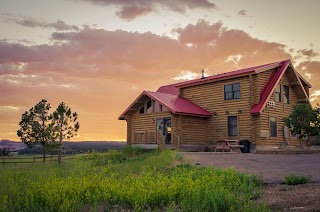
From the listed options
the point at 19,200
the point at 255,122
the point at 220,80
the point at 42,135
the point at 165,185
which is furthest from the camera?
the point at 42,135

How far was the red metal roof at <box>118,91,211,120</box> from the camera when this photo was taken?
28380mm

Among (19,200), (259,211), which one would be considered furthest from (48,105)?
(259,211)

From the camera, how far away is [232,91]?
29125mm

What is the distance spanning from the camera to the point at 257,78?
28062mm

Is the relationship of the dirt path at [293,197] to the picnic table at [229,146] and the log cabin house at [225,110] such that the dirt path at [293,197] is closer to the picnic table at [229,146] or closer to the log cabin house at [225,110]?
the picnic table at [229,146]

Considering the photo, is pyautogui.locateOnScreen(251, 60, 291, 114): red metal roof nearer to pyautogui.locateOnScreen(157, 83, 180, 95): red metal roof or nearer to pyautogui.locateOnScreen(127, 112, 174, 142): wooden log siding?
pyautogui.locateOnScreen(127, 112, 174, 142): wooden log siding

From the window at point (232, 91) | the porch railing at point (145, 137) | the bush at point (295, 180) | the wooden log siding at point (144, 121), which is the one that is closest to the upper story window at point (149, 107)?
the wooden log siding at point (144, 121)

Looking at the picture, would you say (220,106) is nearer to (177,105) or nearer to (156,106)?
(177,105)

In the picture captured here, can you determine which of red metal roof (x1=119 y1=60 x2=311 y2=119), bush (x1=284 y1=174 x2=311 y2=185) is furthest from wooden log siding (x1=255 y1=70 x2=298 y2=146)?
bush (x1=284 y1=174 x2=311 y2=185)

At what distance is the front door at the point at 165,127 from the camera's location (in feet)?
99.6

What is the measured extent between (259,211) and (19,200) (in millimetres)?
5946

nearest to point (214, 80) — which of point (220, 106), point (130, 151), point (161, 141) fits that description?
point (220, 106)

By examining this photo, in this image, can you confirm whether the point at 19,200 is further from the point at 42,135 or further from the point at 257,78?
the point at 42,135

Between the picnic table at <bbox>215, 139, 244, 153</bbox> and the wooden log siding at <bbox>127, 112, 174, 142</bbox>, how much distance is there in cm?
515
